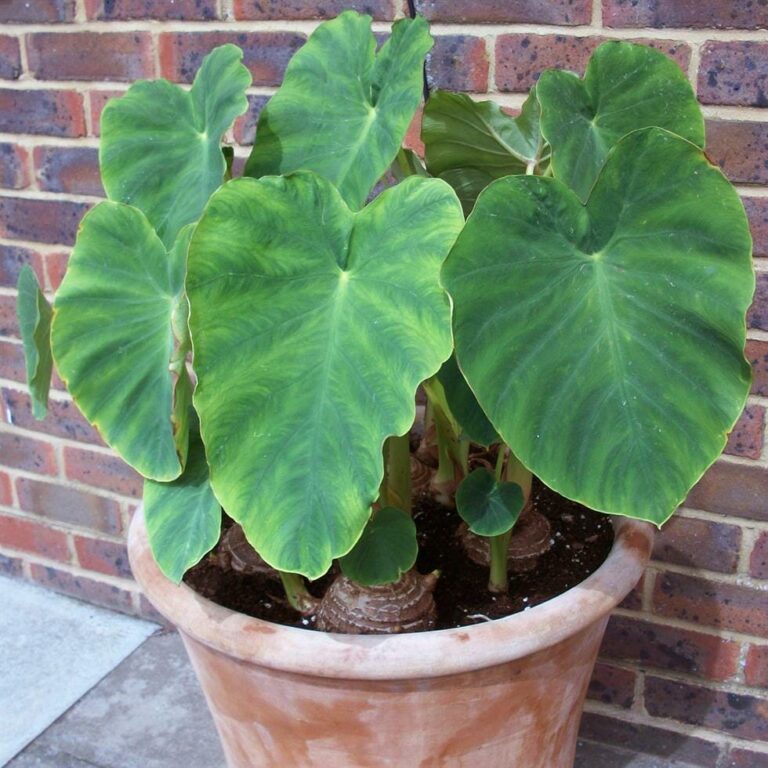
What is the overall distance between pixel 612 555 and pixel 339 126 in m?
0.53

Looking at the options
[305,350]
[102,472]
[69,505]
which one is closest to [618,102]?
[305,350]

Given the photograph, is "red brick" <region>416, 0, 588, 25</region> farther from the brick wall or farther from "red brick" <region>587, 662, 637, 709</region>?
"red brick" <region>587, 662, 637, 709</region>

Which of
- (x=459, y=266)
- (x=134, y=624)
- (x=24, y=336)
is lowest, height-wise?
(x=134, y=624)

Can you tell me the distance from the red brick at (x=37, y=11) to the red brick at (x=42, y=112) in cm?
10

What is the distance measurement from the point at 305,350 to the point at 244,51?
2.29 ft

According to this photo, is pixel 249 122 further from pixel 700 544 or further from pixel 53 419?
Result: pixel 700 544

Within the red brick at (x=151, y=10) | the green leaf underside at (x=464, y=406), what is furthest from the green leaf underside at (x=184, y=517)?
the red brick at (x=151, y=10)

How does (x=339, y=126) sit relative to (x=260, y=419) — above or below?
above

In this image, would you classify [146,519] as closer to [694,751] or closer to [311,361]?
[311,361]

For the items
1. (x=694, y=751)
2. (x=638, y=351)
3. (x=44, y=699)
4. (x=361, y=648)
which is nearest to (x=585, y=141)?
(x=638, y=351)

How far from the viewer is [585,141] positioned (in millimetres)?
935

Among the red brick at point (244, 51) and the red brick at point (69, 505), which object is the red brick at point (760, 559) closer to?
the red brick at point (244, 51)

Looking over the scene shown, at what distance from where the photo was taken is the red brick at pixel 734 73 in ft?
3.62

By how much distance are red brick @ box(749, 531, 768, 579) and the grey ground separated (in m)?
0.33
